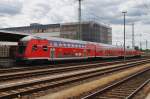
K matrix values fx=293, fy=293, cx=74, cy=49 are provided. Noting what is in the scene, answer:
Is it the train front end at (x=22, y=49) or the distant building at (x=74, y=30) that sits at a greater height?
the distant building at (x=74, y=30)

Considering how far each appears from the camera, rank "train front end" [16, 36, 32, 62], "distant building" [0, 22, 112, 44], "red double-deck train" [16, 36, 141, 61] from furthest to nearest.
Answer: "distant building" [0, 22, 112, 44] → "red double-deck train" [16, 36, 141, 61] → "train front end" [16, 36, 32, 62]

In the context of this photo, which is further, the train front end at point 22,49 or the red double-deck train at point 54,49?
the red double-deck train at point 54,49

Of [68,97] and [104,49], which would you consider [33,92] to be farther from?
[104,49]

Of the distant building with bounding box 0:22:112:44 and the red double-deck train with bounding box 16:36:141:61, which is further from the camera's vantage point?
the distant building with bounding box 0:22:112:44

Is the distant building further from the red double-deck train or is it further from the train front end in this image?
the train front end

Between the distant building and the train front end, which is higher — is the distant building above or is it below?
above

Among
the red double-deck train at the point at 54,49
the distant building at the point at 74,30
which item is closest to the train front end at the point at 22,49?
the red double-deck train at the point at 54,49

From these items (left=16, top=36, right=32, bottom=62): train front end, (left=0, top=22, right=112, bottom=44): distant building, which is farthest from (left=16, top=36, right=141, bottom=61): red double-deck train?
(left=0, top=22, right=112, bottom=44): distant building

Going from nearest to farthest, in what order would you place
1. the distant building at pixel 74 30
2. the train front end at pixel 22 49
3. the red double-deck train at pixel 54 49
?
the train front end at pixel 22 49, the red double-deck train at pixel 54 49, the distant building at pixel 74 30

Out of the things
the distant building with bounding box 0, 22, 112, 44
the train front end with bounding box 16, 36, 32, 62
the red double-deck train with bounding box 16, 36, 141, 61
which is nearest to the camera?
the train front end with bounding box 16, 36, 32, 62

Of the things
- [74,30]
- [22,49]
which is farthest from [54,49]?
[74,30]

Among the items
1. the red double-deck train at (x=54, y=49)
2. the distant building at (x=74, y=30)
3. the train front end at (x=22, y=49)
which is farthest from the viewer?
the distant building at (x=74, y=30)

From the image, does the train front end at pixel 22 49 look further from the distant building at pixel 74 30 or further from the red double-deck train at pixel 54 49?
the distant building at pixel 74 30

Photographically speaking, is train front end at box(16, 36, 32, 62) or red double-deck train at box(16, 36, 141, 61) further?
red double-deck train at box(16, 36, 141, 61)
